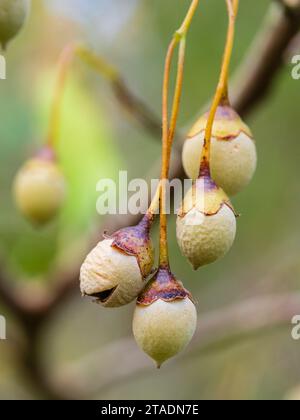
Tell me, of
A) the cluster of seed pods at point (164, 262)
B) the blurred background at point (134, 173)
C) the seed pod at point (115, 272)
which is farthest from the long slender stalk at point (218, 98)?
the blurred background at point (134, 173)

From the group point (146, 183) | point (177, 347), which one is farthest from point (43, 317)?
point (177, 347)

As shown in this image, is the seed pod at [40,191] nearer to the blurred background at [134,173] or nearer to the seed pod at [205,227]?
the blurred background at [134,173]

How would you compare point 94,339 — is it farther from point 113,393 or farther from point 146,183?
point 146,183

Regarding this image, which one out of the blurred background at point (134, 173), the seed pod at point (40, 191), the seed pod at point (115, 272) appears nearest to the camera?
the seed pod at point (115, 272)

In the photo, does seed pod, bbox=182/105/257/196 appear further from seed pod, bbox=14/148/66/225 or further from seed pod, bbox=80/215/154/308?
seed pod, bbox=14/148/66/225

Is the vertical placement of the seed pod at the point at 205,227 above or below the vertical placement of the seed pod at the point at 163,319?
above

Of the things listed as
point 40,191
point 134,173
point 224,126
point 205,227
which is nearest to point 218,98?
point 224,126
